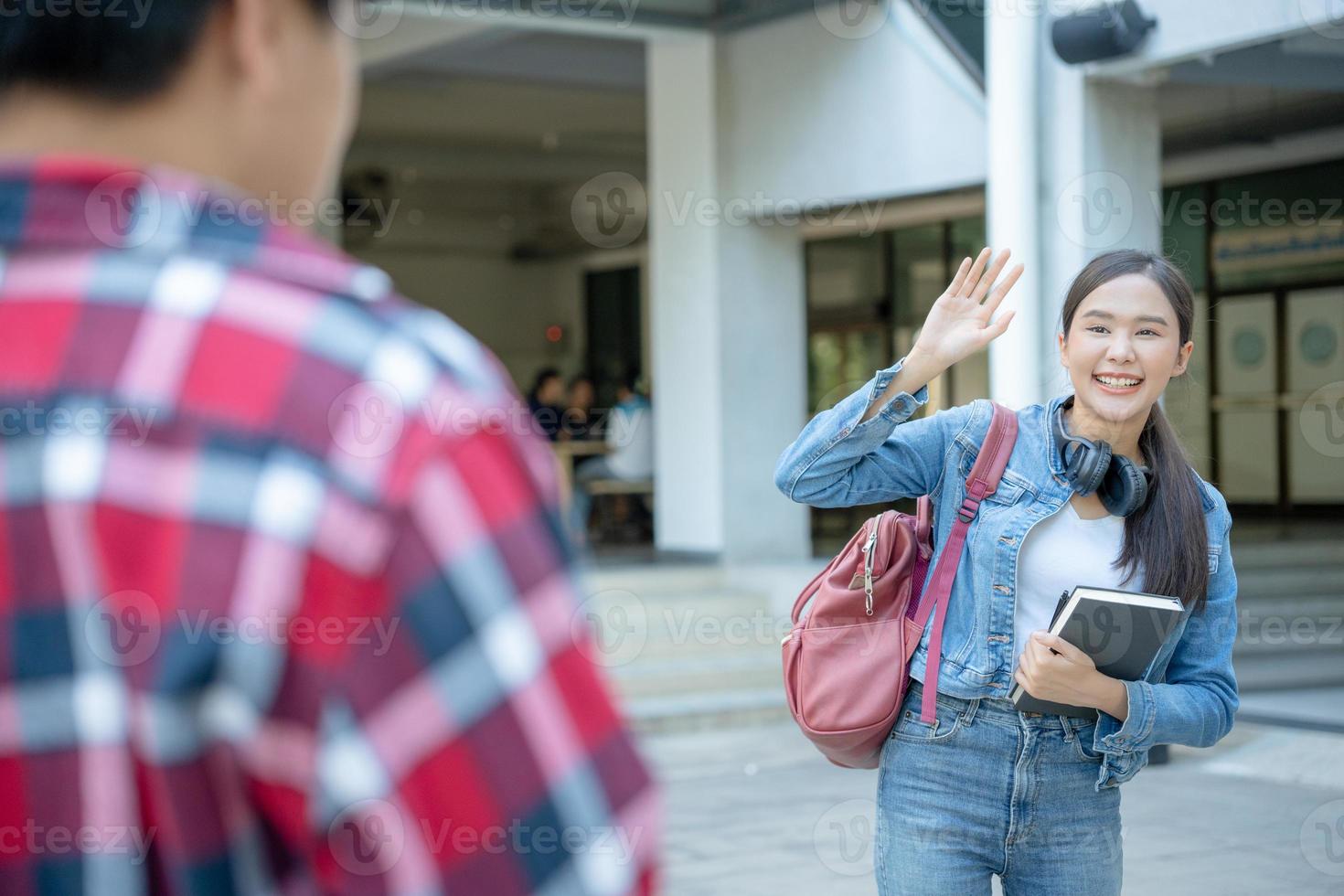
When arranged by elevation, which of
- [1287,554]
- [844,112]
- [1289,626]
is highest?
[844,112]

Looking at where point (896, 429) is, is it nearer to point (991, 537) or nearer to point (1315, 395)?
point (991, 537)

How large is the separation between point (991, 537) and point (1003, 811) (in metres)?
0.45

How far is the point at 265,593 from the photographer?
665mm

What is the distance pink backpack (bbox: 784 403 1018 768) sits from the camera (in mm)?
2602

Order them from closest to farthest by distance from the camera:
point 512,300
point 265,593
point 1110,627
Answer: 1. point 265,593
2. point 1110,627
3. point 512,300

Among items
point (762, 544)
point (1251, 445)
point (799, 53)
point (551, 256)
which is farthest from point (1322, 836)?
point (551, 256)

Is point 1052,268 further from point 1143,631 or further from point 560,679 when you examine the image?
point 560,679

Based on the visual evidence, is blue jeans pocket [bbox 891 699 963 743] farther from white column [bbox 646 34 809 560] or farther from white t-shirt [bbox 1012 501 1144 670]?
white column [bbox 646 34 809 560]

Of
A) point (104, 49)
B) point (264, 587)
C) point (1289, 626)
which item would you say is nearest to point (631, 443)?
point (1289, 626)

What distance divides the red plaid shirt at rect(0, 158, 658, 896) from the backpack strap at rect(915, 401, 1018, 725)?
6.24ft

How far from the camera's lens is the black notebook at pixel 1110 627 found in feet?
7.89

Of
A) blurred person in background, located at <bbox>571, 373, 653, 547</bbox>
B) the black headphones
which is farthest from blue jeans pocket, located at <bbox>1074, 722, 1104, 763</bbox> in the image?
blurred person in background, located at <bbox>571, 373, 653, 547</bbox>

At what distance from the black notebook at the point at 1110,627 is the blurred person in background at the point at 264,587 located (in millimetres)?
1800

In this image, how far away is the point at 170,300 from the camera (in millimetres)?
708
